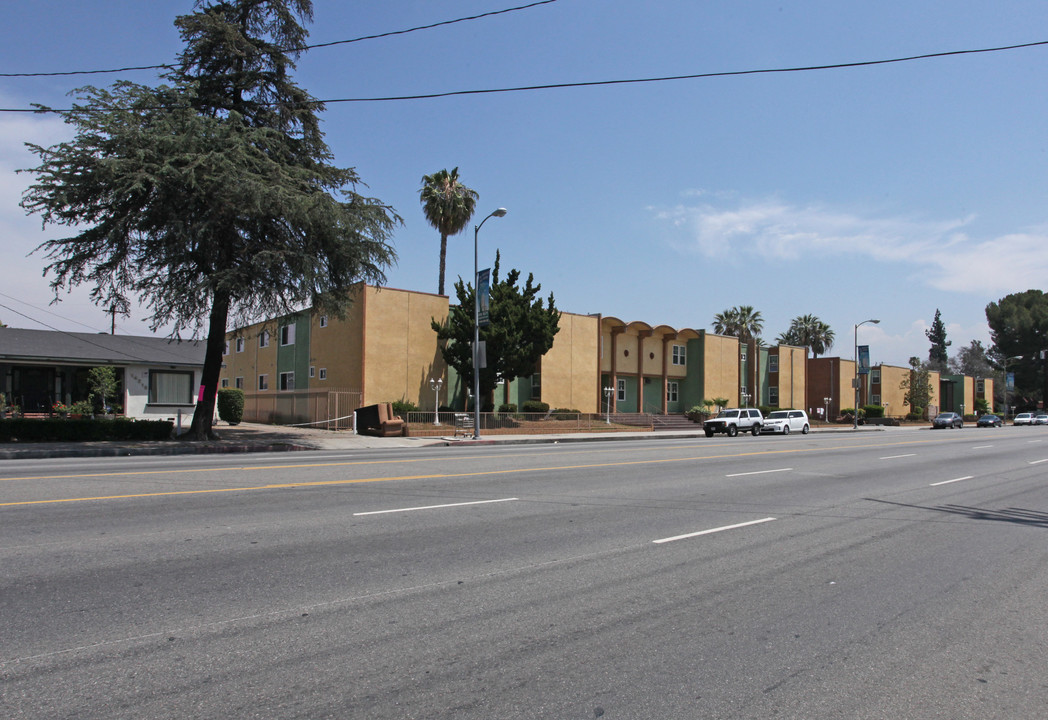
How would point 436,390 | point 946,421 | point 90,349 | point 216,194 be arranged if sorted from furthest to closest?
1. point 946,421
2. point 436,390
3. point 90,349
4. point 216,194

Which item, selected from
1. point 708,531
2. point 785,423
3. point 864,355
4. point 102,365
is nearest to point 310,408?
point 102,365

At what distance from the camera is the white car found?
147 ft

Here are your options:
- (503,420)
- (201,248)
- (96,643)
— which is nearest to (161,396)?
(201,248)

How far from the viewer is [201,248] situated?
2338 centimetres

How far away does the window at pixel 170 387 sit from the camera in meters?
34.2

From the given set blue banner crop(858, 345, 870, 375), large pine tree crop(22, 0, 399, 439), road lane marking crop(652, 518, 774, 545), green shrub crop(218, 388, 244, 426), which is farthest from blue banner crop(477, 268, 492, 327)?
blue banner crop(858, 345, 870, 375)

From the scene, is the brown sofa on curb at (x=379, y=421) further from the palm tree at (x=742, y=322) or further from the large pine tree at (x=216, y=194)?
the palm tree at (x=742, y=322)

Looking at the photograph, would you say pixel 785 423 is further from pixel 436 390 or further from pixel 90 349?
pixel 90 349

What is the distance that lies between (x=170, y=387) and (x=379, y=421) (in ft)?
37.4

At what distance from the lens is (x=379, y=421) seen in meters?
31.7

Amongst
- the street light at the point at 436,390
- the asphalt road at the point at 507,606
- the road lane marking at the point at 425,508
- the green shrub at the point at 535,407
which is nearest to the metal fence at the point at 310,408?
the street light at the point at 436,390

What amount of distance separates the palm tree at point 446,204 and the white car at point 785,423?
24305 millimetres

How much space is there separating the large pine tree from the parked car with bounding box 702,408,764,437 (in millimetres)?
23206

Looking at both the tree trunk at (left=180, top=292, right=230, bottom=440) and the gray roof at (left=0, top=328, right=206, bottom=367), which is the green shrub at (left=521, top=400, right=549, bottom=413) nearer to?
the gray roof at (left=0, top=328, right=206, bottom=367)
